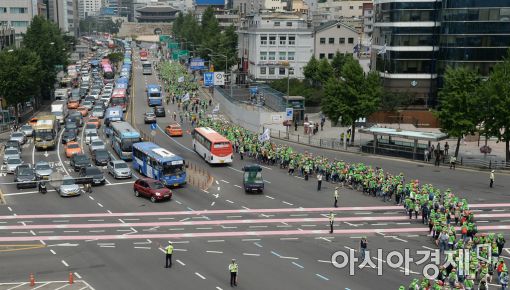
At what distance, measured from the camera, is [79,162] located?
181 ft

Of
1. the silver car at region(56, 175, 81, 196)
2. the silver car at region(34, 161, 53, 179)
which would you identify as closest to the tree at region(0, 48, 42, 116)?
the silver car at region(34, 161, 53, 179)

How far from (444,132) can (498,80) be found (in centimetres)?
655

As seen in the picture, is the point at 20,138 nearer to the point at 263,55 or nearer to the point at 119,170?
the point at 119,170

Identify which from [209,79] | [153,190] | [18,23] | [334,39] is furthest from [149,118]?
Result: [18,23]

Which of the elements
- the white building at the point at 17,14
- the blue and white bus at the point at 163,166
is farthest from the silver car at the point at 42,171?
the white building at the point at 17,14

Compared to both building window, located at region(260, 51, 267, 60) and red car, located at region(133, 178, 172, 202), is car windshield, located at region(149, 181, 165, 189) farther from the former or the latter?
building window, located at region(260, 51, 267, 60)

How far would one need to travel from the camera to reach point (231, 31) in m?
145

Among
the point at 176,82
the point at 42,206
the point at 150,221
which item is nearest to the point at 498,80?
the point at 150,221

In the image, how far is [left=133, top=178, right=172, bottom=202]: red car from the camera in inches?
1745

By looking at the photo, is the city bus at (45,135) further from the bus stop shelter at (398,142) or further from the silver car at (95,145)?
the bus stop shelter at (398,142)

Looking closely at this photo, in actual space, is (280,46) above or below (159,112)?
above

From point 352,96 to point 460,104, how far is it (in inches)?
482

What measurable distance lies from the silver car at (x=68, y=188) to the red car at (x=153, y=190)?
4623 millimetres

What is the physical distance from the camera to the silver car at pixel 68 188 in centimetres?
4653
